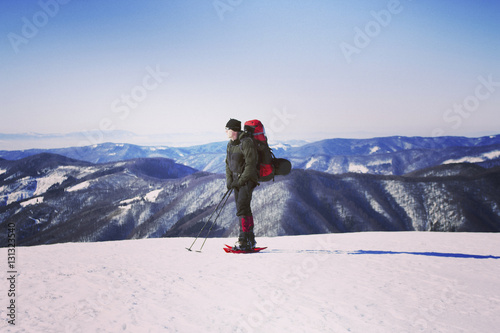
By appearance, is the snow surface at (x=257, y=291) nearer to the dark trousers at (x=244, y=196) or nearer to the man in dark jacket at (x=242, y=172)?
the man in dark jacket at (x=242, y=172)

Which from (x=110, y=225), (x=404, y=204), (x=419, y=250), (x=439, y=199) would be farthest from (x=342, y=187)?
(x=419, y=250)

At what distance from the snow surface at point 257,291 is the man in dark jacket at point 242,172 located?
84 cm

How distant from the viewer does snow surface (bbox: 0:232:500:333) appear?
139 inches

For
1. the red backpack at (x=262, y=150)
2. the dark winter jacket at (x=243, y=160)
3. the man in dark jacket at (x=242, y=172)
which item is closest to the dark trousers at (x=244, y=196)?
the man in dark jacket at (x=242, y=172)

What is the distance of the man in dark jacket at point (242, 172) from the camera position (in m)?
7.38

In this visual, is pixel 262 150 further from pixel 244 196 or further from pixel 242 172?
pixel 244 196

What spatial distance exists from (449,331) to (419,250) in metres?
4.91

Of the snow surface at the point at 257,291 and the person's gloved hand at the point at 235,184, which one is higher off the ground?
the person's gloved hand at the point at 235,184

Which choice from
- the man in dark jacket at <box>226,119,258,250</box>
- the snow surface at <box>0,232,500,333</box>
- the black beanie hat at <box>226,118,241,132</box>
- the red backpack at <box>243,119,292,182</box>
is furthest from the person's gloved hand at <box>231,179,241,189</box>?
the snow surface at <box>0,232,500,333</box>

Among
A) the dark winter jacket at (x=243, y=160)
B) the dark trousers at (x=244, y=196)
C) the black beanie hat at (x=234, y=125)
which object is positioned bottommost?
the dark trousers at (x=244, y=196)

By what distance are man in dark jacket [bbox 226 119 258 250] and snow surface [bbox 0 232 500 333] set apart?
843mm

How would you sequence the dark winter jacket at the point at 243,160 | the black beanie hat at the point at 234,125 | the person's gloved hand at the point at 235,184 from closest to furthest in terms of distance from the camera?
the dark winter jacket at the point at 243,160 < the person's gloved hand at the point at 235,184 < the black beanie hat at the point at 234,125

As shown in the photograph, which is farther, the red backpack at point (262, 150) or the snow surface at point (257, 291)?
the red backpack at point (262, 150)

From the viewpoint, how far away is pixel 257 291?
4.55 metres
